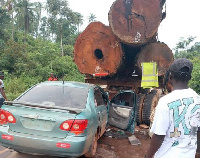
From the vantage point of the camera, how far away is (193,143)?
1.80 meters

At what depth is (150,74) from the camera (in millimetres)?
5477

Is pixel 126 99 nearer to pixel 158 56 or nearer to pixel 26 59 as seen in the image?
pixel 158 56

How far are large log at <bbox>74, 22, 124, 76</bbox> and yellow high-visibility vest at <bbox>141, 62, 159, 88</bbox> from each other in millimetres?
650

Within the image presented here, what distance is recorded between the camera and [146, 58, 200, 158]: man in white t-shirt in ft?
5.54

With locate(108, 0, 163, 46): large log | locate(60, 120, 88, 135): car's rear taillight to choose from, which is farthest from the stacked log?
locate(60, 120, 88, 135): car's rear taillight

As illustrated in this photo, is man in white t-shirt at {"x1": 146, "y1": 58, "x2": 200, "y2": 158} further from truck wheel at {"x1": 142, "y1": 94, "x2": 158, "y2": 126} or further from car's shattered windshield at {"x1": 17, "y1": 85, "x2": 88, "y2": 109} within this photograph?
truck wheel at {"x1": 142, "y1": 94, "x2": 158, "y2": 126}

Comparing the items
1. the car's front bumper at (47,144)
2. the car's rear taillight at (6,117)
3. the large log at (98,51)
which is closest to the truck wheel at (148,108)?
the large log at (98,51)

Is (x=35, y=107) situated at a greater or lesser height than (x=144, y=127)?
greater

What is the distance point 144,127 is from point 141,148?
1.45 metres

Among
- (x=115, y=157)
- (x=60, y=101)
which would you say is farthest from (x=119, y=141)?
Answer: (x=60, y=101)

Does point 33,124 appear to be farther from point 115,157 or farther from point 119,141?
point 119,141

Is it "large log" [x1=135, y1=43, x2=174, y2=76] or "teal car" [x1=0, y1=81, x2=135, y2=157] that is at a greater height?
"large log" [x1=135, y1=43, x2=174, y2=76]

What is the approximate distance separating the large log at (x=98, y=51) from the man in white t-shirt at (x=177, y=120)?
391cm

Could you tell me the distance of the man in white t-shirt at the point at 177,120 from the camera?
169cm
